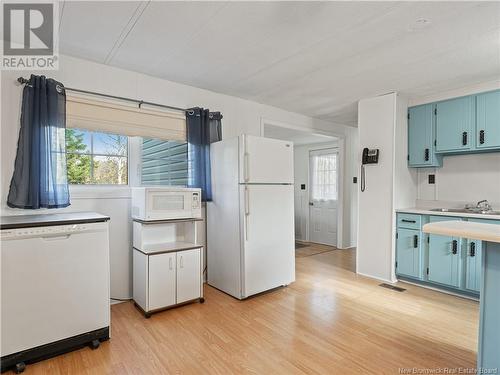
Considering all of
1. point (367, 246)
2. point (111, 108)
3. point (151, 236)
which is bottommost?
point (367, 246)

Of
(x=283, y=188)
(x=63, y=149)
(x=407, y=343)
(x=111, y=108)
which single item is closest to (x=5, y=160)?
(x=63, y=149)

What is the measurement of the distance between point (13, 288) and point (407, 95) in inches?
173

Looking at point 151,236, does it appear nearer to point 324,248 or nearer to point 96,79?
point 96,79

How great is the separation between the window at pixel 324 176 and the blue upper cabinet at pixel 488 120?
9.45 feet

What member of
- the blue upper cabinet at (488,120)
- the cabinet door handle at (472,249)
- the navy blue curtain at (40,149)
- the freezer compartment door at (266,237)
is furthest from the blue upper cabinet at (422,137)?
the navy blue curtain at (40,149)

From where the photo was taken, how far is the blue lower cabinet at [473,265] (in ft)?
9.64

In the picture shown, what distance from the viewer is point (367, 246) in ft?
12.6

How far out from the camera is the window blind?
8.52 feet

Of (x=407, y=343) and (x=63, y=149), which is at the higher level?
(x=63, y=149)

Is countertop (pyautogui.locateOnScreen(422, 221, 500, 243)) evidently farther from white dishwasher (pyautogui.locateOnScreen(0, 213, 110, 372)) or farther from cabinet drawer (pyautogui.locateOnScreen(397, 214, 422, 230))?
white dishwasher (pyautogui.locateOnScreen(0, 213, 110, 372))

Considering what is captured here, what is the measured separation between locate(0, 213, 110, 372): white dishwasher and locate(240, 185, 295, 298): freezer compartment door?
1356 millimetres

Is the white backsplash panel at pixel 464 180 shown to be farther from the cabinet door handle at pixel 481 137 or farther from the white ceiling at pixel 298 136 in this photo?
the white ceiling at pixel 298 136

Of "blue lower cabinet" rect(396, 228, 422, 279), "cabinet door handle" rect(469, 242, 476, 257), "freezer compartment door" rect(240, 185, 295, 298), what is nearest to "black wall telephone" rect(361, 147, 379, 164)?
"blue lower cabinet" rect(396, 228, 422, 279)

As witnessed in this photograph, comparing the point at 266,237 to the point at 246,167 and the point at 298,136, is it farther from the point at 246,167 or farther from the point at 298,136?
the point at 298,136
